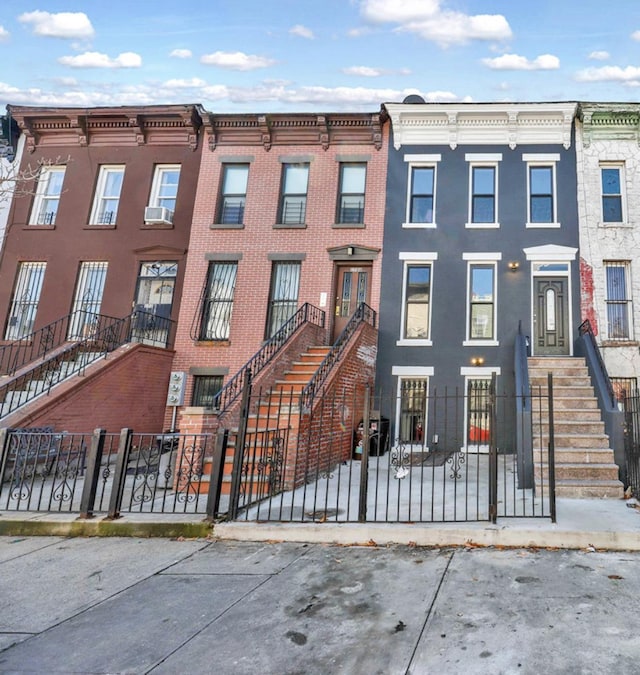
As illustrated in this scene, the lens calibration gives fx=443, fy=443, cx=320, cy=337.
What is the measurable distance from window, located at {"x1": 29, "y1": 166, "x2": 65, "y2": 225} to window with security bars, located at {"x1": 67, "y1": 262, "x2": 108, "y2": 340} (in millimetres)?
2263

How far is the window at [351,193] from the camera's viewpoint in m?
13.9

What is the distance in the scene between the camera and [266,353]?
10.3 m

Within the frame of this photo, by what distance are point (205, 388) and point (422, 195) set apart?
8.85 meters

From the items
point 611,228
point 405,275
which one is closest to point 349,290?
point 405,275

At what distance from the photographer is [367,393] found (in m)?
5.87

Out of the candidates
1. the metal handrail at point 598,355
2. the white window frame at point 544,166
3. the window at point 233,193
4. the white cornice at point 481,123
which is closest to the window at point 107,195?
the window at point 233,193

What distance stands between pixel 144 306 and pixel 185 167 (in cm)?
482

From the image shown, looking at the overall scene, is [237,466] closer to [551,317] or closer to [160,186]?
[551,317]

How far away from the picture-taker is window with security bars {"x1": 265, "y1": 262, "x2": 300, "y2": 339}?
1328 cm

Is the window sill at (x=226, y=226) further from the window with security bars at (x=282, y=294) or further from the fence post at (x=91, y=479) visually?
the fence post at (x=91, y=479)

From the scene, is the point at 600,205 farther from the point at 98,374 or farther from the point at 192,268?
the point at 98,374

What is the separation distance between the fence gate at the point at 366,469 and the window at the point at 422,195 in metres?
5.96

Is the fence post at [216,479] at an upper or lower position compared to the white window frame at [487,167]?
lower

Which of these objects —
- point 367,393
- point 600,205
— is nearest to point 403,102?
point 600,205
